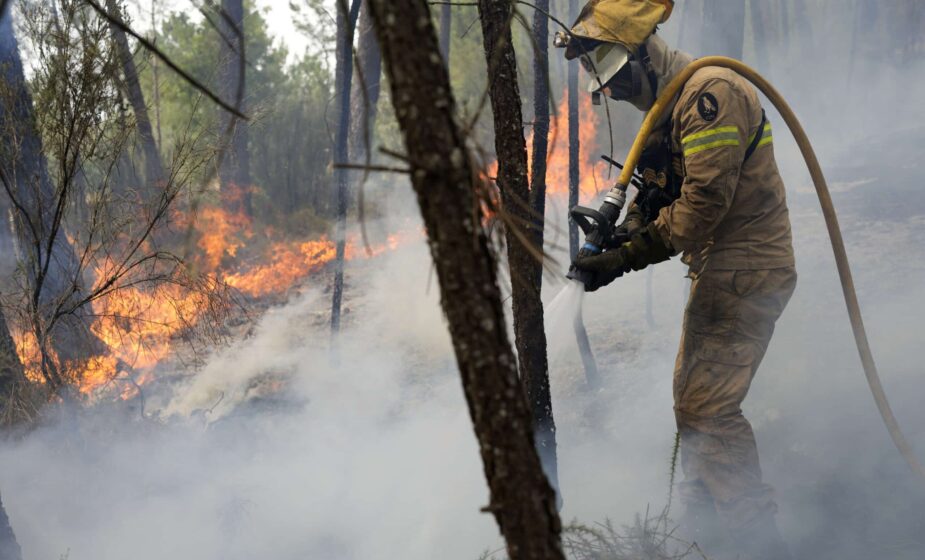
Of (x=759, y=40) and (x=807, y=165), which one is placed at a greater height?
(x=759, y=40)

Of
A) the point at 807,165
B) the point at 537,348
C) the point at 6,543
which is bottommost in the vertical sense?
the point at 6,543

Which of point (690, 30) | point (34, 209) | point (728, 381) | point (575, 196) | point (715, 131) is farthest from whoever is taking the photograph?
point (690, 30)

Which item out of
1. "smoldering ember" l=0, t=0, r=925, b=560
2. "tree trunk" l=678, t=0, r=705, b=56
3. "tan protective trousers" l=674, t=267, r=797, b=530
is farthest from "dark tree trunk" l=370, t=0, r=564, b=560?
"tree trunk" l=678, t=0, r=705, b=56

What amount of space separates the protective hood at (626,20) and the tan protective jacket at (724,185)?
→ 353mm

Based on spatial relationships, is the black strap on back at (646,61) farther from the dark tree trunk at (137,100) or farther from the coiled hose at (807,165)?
the dark tree trunk at (137,100)

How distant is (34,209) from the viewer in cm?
550

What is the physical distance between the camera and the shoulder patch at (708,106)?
11.4 feet

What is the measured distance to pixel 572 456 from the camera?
5434 millimetres

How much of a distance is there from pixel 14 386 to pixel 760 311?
481 centimetres

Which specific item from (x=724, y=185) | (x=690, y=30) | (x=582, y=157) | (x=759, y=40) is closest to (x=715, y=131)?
(x=724, y=185)

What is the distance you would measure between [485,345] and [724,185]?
2.26 meters

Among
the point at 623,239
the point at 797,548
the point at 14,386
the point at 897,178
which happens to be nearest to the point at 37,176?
the point at 14,386

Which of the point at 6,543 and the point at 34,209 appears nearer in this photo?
the point at 6,543

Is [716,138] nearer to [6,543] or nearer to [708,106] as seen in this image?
[708,106]
